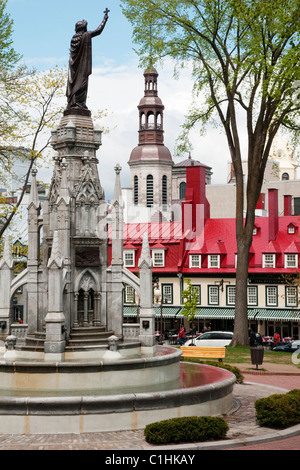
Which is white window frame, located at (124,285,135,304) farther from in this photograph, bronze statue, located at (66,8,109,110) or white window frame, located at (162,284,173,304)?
bronze statue, located at (66,8,109,110)

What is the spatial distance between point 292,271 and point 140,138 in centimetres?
8312

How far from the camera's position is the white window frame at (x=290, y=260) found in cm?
5241

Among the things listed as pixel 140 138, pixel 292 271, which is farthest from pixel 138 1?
pixel 140 138

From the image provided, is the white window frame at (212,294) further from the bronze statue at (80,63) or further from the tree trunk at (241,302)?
the bronze statue at (80,63)

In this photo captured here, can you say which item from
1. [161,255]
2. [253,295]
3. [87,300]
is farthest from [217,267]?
[87,300]

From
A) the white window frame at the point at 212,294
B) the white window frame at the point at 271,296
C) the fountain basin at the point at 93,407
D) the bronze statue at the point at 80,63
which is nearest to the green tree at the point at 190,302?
the white window frame at the point at 212,294

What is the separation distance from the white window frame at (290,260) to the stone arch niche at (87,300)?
112ft

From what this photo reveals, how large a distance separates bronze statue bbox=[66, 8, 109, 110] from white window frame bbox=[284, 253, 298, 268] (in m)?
34.2

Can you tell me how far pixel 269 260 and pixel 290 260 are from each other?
1644 millimetres

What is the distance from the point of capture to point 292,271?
5116 centimetres

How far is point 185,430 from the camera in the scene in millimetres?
14656

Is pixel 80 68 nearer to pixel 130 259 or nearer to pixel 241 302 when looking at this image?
pixel 241 302

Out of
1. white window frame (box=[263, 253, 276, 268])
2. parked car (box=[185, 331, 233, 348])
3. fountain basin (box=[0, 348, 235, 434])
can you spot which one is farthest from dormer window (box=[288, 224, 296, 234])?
fountain basin (box=[0, 348, 235, 434])

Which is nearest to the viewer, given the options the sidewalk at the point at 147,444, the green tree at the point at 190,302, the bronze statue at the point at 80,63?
the sidewalk at the point at 147,444
